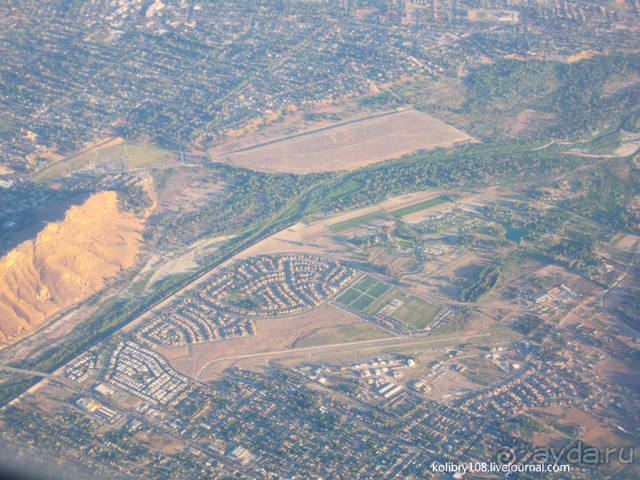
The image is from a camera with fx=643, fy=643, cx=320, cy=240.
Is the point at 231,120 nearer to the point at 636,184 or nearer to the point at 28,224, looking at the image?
the point at 28,224

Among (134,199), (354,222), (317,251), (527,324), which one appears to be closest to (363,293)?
(317,251)

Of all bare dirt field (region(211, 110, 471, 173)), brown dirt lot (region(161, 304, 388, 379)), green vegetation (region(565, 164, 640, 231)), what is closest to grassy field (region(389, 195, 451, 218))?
bare dirt field (region(211, 110, 471, 173))

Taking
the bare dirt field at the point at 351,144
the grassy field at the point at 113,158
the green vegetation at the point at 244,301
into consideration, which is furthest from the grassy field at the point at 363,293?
the grassy field at the point at 113,158

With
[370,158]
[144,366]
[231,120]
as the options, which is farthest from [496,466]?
[231,120]

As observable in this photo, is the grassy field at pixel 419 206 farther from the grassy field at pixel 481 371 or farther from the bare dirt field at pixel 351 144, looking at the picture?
the grassy field at pixel 481 371

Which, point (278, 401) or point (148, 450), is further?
point (278, 401)

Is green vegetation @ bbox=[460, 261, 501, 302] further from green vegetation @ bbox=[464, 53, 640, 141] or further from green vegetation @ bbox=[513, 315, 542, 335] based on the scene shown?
green vegetation @ bbox=[464, 53, 640, 141]

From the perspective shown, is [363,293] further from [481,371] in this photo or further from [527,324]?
[527,324]

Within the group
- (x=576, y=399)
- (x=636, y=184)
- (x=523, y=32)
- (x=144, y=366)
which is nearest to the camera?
(x=576, y=399)
